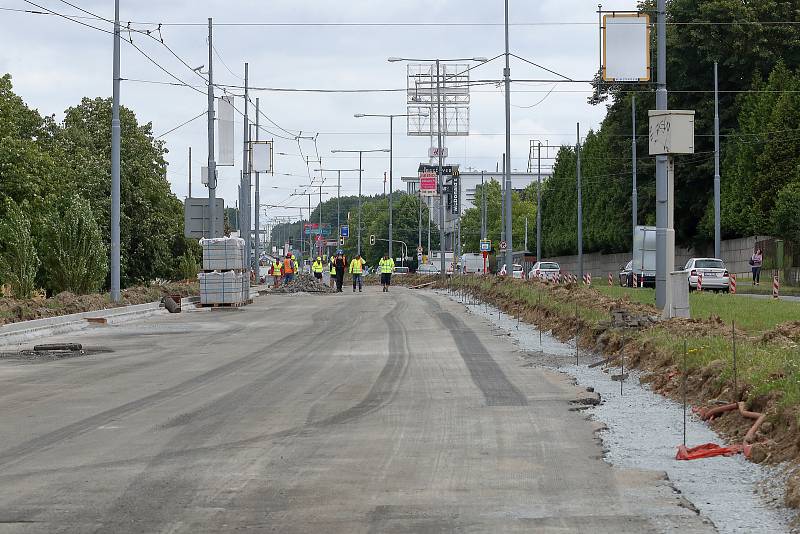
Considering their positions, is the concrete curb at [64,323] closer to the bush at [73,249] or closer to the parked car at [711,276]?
the bush at [73,249]

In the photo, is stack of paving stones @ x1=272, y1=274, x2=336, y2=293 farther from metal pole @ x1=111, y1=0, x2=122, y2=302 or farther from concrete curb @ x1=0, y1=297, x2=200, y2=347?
metal pole @ x1=111, y1=0, x2=122, y2=302

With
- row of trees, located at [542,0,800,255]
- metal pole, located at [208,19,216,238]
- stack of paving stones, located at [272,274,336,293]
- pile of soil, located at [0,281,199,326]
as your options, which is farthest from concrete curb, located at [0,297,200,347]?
row of trees, located at [542,0,800,255]

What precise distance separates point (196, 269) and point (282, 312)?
30.2 m

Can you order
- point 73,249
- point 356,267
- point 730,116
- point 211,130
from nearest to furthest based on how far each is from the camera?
1. point 73,249
2. point 211,130
3. point 356,267
4. point 730,116

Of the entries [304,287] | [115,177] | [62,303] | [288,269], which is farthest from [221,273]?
[288,269]

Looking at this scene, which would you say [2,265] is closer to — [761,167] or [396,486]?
[396,486]

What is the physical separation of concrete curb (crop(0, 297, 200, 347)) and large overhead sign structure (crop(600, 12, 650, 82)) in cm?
1289

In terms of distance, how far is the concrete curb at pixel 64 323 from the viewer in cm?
2344

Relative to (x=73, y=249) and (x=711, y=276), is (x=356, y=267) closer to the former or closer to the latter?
(x=711, y=276)

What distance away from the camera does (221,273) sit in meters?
38.8

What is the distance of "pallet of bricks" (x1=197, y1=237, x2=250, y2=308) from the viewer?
3862 centimetres

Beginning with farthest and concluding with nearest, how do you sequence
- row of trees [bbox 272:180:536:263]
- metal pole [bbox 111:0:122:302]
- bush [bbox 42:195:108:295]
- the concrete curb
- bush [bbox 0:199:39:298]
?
row of trees [bbox 272:180:536:263] < bush [bbox 42:195:108:295] < metal pole [bbox 111:0:122:302] < bush [bbox 0:199:39:298] < the concrete curb

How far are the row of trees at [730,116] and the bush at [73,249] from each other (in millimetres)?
27506

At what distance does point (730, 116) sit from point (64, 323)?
4791 centimetres
